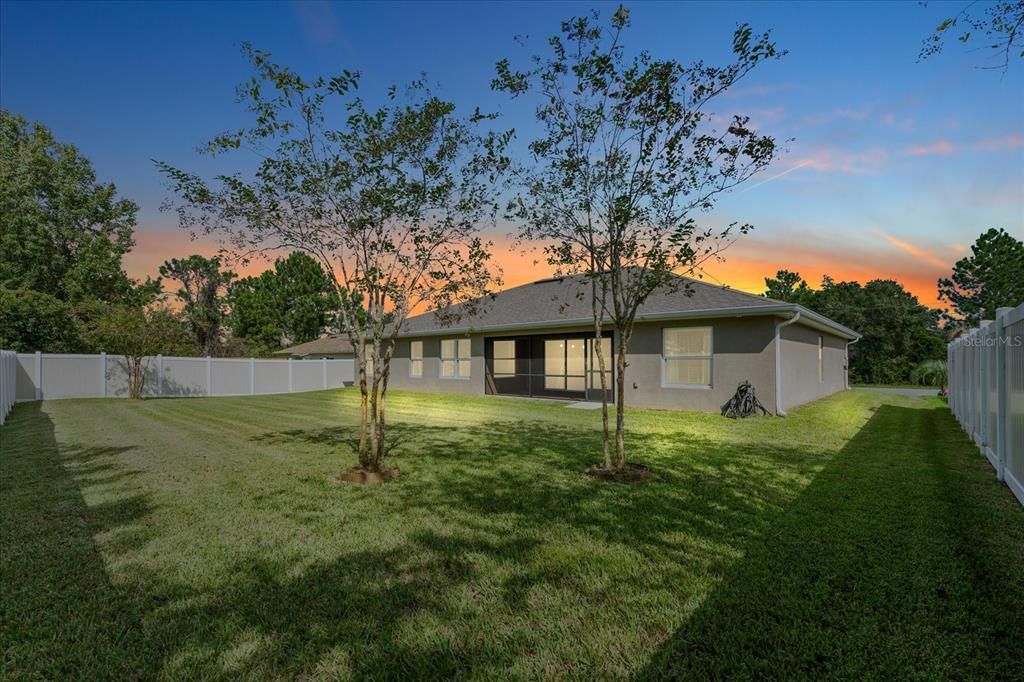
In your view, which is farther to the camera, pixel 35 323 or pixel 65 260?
pixel 65 260

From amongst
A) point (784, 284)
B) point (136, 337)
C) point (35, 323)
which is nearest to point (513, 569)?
point (136, 337)

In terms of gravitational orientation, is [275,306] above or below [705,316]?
above

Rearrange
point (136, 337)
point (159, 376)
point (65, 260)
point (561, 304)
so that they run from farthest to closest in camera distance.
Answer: point (65, 260), point (159, 376), point (136, 337), point (561, 304)

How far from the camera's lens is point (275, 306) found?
41.7m

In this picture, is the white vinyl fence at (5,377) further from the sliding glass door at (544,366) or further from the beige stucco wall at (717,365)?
the beige stucco wall at (717,365)

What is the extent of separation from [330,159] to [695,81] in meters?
4.27

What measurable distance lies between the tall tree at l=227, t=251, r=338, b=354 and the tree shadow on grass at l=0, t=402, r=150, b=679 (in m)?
37.6

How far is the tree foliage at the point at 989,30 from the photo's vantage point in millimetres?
4160

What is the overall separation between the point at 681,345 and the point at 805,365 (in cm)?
385

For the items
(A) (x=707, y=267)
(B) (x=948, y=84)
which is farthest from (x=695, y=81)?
(B) (x=948, y=84)

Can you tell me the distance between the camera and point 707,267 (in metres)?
5.95

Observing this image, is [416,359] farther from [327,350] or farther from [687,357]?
[687,357]

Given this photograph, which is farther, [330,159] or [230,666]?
[330,159]

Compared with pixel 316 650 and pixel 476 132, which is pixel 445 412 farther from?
pixel 316 650
